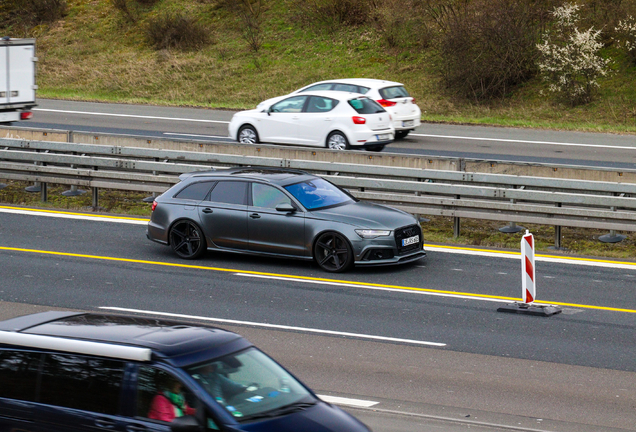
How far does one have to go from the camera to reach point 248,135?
24.4 meters

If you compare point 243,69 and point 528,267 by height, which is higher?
point 243,69

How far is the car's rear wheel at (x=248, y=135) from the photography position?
24.3 metres

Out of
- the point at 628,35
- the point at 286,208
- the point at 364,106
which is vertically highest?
the point at 628,35

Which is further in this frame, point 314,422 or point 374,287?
point 374,287

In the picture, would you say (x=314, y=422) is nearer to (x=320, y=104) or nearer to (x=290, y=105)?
(x=320, y=104)

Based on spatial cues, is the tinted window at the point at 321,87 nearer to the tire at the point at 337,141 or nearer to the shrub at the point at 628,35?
the tire at the point at 337,141

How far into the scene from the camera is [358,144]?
902 inches

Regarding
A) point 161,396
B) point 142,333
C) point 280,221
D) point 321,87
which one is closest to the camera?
point 161,396

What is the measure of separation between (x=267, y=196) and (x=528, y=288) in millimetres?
4393

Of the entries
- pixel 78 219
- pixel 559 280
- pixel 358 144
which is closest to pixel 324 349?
pixel 559 280

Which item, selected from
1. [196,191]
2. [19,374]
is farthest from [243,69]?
[19,374]

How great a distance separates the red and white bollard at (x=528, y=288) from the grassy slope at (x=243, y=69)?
1776 cm

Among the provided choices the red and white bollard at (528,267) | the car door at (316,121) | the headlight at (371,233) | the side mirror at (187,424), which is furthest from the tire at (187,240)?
the side mirror at (187,424)

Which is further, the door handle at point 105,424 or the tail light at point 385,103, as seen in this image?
the tail light at point 385,103
